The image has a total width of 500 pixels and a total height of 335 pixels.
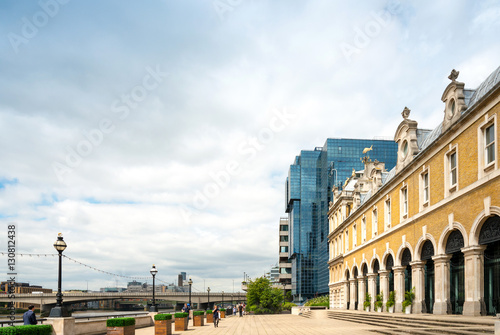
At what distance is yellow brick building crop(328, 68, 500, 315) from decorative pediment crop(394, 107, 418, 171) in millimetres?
63

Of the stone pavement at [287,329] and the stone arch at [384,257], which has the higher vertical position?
the stone arch at [384,257]

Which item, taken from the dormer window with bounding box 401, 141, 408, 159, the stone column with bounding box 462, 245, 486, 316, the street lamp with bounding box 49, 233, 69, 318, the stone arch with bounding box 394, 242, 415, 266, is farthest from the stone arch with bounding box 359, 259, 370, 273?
the street lamp with bounding box 49, 233, 69, 318

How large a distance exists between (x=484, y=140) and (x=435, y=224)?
6.03 m

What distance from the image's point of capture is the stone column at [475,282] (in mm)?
18531

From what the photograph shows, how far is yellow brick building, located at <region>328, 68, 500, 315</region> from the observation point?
18469 millimetres

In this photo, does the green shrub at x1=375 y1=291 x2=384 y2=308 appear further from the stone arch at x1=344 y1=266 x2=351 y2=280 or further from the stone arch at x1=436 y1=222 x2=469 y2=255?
the stone arch at x1=344 y1=266 x2=351 y2=280

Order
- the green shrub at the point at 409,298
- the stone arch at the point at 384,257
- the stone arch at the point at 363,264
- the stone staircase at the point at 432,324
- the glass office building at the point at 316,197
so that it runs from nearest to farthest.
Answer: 1. the stone staircase at the point at 432,324
2. the green shrub at the point at 409,298
3. the stone arch at the point at 384,257
4. the stone arch at the point at 363,264
5. the glass office building at the point at 316,197

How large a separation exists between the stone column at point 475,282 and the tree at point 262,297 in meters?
47.7

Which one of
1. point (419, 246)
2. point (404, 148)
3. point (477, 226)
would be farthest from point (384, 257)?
point (477, 226)

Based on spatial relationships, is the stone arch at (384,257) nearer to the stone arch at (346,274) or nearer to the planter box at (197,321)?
the planter box at (197,321)

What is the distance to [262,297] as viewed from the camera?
64.4 m

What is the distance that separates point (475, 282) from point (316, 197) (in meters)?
108

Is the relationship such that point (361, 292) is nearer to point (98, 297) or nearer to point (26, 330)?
point (26, 330)

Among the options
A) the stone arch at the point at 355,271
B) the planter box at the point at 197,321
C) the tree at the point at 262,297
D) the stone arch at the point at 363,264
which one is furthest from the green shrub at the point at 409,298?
the tree at the point at 262,297
